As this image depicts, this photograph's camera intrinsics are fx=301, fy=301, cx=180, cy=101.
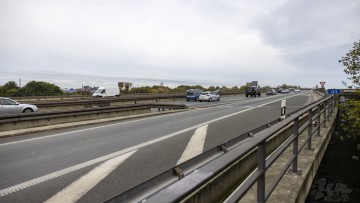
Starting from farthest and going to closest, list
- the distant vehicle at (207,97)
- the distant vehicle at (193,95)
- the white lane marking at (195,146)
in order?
1. the distant vehicle at (193,95)
2. the distant vehicle at (207,97)
3. the white lane marking at (195,146)

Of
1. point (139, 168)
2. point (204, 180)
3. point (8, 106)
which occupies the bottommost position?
point (139, 168)

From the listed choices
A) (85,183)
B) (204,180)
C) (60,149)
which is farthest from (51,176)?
(204,180)

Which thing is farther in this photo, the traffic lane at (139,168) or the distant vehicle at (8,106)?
the distant vehicle at (8,106)

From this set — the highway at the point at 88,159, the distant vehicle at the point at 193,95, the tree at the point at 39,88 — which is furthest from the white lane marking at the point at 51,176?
the tree at the point at 39,88

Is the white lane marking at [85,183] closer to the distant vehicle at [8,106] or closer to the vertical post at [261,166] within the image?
the vertical post at [261,166]

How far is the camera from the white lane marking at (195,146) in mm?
7710

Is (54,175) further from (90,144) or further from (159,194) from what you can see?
(159,194)

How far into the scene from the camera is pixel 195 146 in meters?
9.05

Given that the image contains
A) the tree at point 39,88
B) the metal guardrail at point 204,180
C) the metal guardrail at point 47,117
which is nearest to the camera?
the metal guardrail at point 204,180

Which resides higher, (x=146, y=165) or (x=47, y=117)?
(x=47, y=117)

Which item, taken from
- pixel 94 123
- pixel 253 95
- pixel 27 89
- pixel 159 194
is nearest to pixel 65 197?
pixel 159 194

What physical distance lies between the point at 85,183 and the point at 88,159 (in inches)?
72.6

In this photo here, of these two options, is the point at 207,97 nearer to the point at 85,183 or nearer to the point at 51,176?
the point at 51,176

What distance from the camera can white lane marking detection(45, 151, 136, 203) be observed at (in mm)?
4816
